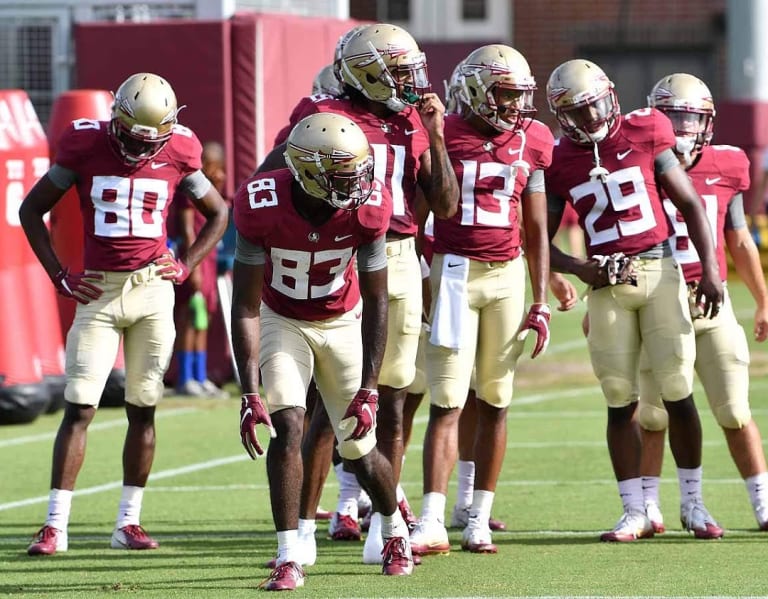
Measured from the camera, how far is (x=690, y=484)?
24.7 ft

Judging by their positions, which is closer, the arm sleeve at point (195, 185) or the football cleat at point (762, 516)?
the football cleat at point (762, 516)

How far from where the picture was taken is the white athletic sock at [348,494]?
25.1 feet

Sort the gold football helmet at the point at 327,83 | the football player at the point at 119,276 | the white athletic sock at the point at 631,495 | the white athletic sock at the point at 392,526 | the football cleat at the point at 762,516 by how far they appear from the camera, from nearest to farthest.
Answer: the white athletic sock at the point at 392,526 < the football player at the point at 119,276 < the white athletic sock at the point at 631,495 < the football cleat at the point at 762,516 < the gold football helmet at the point at 327,83

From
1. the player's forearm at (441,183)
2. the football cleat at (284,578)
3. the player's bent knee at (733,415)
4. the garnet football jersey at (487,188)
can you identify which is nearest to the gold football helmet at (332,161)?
the player's forearm at (441,183)

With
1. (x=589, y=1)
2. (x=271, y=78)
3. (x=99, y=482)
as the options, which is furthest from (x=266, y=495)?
(x=589, y=1)

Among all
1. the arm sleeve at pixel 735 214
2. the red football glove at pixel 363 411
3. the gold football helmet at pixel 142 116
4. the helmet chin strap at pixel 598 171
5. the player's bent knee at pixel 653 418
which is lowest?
the player's bent knee at pixel 653 418

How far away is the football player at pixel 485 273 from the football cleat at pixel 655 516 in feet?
2.72

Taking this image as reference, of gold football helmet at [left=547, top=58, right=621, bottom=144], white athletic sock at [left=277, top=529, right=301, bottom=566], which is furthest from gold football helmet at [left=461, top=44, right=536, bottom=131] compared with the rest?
white athletic sock at [left=277, top=529, right=301, bottom=566]

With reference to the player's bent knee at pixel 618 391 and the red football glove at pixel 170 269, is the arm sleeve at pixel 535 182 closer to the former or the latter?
the player's bent knee at pixel 618 391

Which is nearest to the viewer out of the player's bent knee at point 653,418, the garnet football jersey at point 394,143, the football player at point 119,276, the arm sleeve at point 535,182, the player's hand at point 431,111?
the player's hand at point 431,111

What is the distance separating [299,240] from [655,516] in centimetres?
236

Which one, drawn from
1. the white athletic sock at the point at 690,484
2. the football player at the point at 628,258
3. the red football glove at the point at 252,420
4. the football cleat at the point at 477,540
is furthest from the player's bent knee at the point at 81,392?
the white athletic sock at the point at 690,484

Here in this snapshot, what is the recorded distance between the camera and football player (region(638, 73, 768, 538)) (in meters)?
7.58

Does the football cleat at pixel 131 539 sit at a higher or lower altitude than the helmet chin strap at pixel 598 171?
lower
